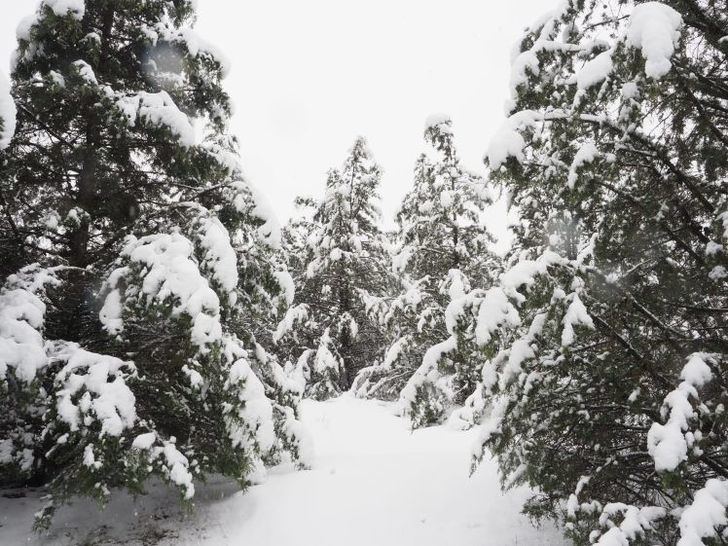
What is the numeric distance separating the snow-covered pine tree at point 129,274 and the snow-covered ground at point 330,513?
589mm

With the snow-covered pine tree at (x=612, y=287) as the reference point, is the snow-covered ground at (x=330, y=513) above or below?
below

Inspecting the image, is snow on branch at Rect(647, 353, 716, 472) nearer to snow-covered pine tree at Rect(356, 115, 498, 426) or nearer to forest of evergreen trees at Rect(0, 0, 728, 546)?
forest of evergreen trees at Rect(0, 0, 728, 546)

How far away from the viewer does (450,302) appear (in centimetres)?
570

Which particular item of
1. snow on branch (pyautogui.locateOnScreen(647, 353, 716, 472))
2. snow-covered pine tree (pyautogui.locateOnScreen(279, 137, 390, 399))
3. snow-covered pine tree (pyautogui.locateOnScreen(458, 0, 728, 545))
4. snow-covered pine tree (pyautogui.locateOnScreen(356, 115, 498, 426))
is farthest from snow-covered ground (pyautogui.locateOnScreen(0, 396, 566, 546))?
snow-covered pine tree (pyautogui.locateOnScreen(279, 137, 390, 399))

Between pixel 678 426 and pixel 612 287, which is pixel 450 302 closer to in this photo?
pixel 612 287

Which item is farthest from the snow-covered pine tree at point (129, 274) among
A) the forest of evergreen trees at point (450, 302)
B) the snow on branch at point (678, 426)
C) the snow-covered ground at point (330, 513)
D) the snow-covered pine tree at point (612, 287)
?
the snow on branch at point (678, 426)

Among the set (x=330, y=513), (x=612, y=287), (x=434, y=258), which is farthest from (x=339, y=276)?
(x=612, y=287)

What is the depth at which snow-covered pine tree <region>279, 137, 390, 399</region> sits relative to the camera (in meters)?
16.0

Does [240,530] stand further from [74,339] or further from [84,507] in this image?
[74,339]

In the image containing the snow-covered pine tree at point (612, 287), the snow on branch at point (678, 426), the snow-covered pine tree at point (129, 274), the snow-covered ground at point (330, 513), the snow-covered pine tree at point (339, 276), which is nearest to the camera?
the snow on branch at point (678, 426)

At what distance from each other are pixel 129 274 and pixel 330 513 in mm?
4198

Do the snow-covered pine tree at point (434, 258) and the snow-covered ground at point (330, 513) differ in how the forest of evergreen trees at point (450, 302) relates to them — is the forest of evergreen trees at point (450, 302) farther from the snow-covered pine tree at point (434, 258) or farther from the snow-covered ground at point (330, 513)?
the snow-covered pine tree at point (434, 258)

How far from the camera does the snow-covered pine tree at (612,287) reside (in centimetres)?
377

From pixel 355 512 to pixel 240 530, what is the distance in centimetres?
157
